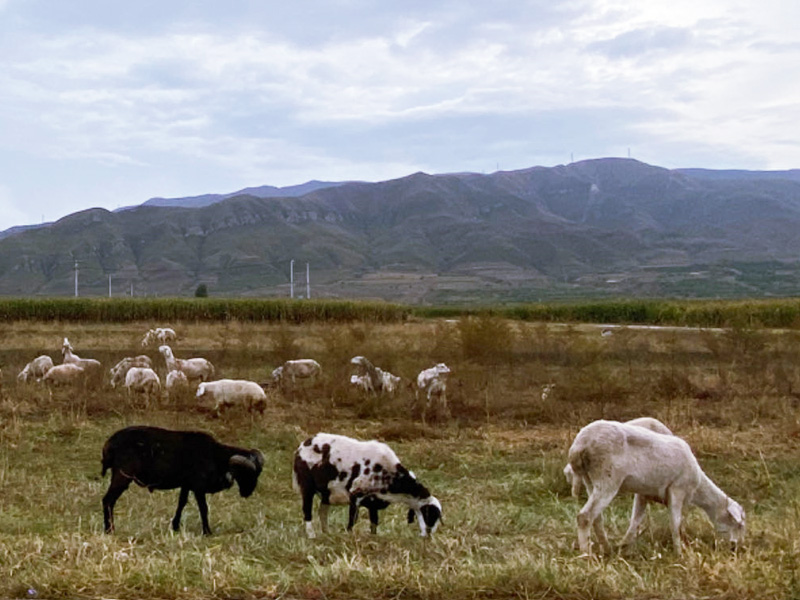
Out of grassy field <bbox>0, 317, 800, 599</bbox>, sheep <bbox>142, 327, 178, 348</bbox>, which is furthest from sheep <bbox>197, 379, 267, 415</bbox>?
sheep <bbox>142, 327, 178, 348</bbox>

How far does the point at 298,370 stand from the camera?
2266 cm

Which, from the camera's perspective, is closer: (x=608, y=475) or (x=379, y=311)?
(x=608, y=475)

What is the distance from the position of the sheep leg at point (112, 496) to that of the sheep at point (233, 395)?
27.6ft

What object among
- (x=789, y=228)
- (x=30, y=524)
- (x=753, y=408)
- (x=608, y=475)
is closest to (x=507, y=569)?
(x=608, y=475)

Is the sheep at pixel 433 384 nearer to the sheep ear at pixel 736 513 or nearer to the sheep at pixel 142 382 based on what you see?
the sheep at pixel 142 382

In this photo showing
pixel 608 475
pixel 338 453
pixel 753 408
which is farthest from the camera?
pixel 753 408

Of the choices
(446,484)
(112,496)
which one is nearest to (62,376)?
(446,484)

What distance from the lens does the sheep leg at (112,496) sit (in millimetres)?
8500

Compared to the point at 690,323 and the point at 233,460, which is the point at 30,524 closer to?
the point at 233,460

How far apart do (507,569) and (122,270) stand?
492 ft

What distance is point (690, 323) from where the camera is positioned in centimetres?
4938

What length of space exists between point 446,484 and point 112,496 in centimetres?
495

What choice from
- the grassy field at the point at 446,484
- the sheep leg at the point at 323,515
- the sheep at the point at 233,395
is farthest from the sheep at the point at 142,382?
the sheep leg at the point at 323,515

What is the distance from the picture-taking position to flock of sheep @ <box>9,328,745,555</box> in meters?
7.29
